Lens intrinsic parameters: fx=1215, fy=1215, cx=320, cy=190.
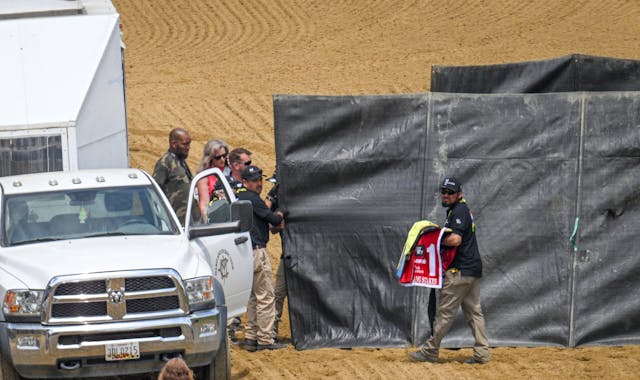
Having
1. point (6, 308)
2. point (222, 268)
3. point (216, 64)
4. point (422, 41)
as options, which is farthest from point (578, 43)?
point (6, 308)

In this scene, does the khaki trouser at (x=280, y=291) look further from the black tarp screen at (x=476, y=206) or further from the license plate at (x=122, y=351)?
the license plate at (x=122, y=351)

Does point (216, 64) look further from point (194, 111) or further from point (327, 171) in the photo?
point (327, 171)

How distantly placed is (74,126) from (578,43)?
64.3 feet

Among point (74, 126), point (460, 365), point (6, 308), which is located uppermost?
point (74, 126)

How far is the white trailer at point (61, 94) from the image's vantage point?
11727mm

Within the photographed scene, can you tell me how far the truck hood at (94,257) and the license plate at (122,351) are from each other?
22.4 inches

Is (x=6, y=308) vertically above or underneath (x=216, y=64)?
underneath

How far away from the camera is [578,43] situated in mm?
29109

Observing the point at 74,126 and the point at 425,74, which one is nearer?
the point at 74,126

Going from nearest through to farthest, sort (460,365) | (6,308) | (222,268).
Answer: (6,308)
(222,268)
(460,365)

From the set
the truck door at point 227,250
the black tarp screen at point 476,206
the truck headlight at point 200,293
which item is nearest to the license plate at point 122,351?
the truck headlight at point 200,293

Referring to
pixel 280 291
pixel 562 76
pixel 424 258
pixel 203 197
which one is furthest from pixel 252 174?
pixel 562 76

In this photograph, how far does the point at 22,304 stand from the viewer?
8922 millimetres

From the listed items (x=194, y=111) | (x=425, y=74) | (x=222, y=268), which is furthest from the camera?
(x=425, y=74)
